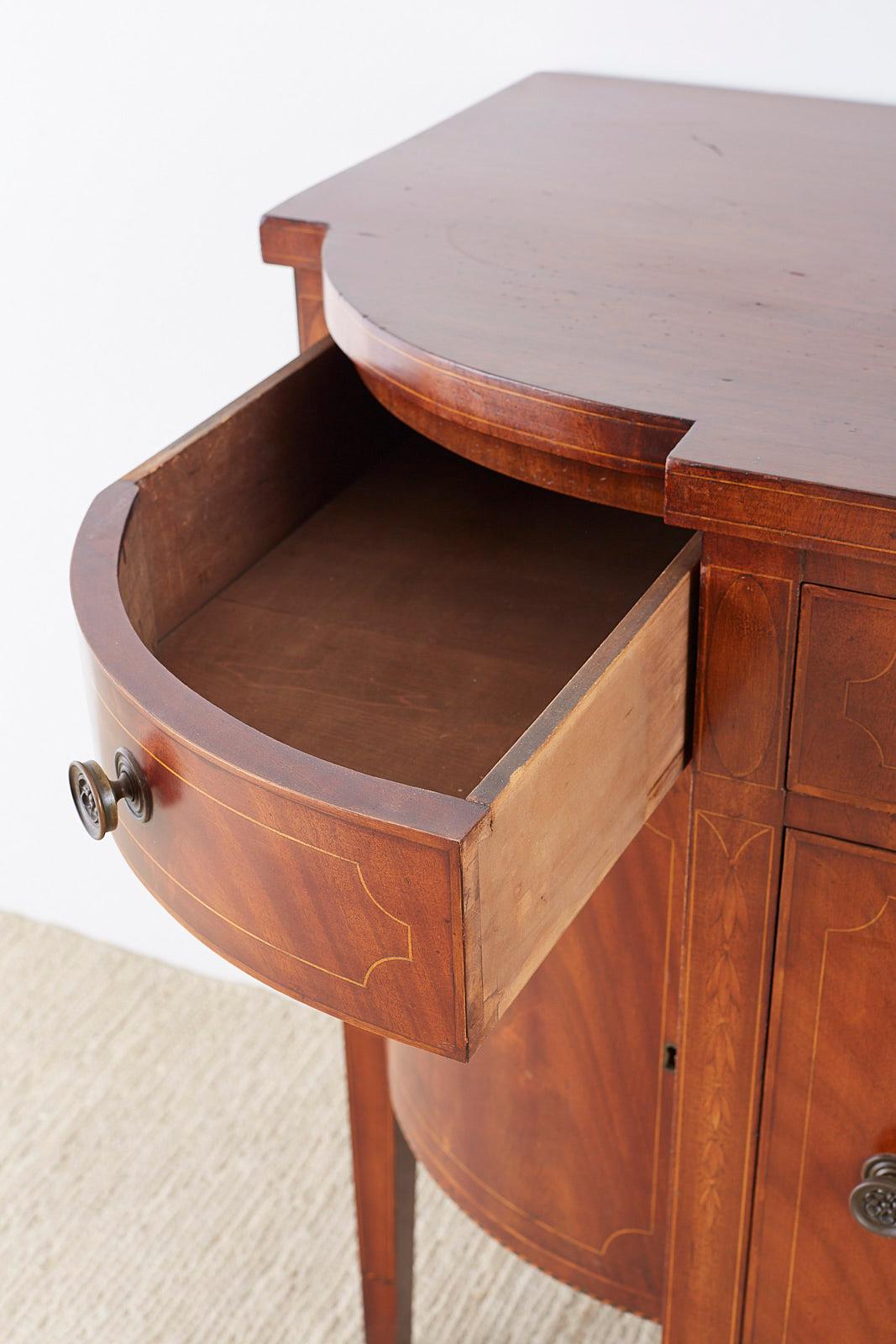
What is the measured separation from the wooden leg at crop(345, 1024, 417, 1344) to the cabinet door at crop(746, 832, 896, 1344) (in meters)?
0.32

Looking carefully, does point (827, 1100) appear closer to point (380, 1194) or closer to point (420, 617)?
point (420, 617)

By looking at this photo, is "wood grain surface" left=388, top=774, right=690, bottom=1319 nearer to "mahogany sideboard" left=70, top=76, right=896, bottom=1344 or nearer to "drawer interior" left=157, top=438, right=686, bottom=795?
"mahogany sideboard" left=70, top=76, right=896, bottom=1344

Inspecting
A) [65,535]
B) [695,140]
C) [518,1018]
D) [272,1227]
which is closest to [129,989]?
[272,1227]

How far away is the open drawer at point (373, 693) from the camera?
514mm

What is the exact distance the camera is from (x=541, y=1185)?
2.94ft

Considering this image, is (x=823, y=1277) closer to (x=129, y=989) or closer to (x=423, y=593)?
(x=423, y=593)

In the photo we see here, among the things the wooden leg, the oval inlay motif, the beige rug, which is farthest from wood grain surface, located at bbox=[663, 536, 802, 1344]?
the beige rug

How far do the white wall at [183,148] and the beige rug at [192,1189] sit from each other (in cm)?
29

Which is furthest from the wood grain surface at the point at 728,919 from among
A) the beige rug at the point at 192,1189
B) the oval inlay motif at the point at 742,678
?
the beige rug at the point at 192,1189

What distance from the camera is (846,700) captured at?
60 cm

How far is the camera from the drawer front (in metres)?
0.58

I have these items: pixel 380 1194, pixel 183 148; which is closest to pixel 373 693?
pixel 380 1194

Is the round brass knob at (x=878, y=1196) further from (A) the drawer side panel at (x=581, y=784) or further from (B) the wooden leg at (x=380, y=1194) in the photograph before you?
(B) the wooden leg at (x=380, y=1194)

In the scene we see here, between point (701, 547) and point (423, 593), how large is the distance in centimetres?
20
